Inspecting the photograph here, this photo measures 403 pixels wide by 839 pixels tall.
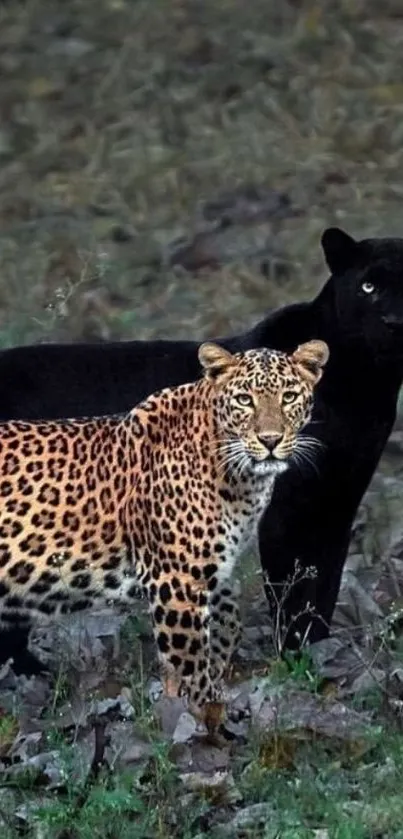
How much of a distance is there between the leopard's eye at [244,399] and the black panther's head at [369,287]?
Answer: 39.6 inches

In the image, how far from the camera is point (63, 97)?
18.3 m

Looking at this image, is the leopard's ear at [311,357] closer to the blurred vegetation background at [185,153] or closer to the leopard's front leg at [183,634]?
the leopard's front leg at [183,634]

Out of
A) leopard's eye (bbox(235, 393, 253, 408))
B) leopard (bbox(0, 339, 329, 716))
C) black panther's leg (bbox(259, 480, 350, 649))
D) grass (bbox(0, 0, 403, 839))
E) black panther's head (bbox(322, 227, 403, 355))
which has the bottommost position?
grass (bbox(0, 0, 403, 839))

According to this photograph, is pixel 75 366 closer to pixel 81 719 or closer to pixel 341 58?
pixel 81 719

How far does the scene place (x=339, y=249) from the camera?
327 inches

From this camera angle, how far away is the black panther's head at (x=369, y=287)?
812 centimetres

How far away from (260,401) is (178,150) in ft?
Answer: 33.7

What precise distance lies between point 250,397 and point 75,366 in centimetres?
178

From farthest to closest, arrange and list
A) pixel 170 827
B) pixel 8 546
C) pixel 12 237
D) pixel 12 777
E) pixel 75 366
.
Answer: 1. pixel 12 237
2. pixel 75 366
3. pixel 8 546
4. pixel 12 777
5. pixel 170 827

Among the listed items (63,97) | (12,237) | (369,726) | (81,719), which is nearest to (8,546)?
(81,719)

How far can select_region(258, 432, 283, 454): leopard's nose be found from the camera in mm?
7176

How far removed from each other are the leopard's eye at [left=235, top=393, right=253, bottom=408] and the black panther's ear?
120 cm

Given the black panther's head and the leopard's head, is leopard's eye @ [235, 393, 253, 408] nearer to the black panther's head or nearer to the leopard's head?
the leopard's head

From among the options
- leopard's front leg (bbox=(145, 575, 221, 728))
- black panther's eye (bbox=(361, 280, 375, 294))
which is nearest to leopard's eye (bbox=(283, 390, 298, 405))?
leopard's front leg (bbox=(145, 575, 221, 728))
